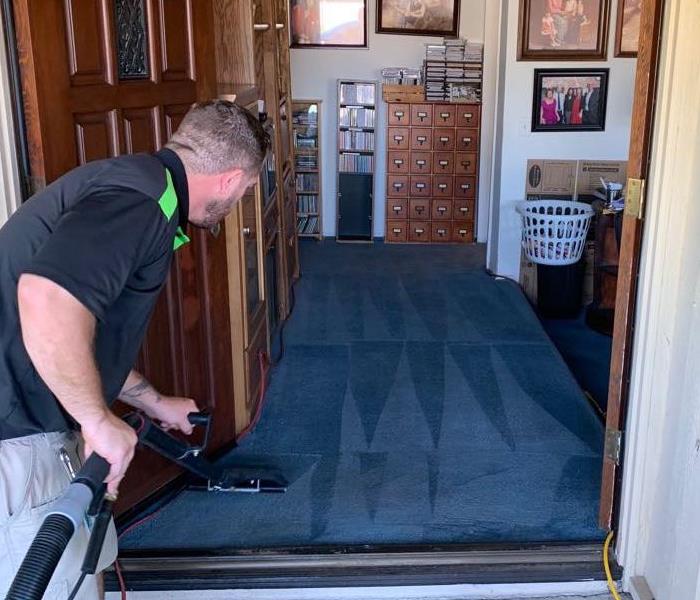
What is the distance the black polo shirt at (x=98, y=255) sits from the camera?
1.23 m

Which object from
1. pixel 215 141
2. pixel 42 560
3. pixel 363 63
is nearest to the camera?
pixel 42 560

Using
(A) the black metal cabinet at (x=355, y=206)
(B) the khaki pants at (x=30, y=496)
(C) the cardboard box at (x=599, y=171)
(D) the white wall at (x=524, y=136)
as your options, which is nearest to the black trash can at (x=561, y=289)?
(D) the white wall at (x=524, y=136)

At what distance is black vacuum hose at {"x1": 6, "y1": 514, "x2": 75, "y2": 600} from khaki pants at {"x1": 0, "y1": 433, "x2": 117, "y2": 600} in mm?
361

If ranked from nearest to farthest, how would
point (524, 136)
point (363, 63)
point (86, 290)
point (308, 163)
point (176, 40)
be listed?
point (86, 290), point (176, 40), point (524, 136), point (363, 63), point (308, 163)

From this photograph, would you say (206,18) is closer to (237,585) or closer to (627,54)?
(237,585)

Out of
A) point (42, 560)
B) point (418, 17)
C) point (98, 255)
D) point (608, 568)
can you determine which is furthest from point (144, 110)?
point (418, 17)

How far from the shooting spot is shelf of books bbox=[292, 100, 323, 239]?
6656 mm

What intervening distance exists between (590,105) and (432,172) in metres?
1.76

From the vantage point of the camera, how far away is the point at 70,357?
1264 mm

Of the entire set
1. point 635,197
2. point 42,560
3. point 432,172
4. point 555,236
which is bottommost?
point 555,236

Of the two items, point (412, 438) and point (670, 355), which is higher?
point (670, 355)

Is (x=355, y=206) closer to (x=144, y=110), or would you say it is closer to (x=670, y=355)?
(x=144, y=110)

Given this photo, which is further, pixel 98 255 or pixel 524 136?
pixel 524 136

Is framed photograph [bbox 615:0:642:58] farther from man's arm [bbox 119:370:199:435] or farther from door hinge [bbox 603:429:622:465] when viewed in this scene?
man's arm [bbox 119:370:199:435]
